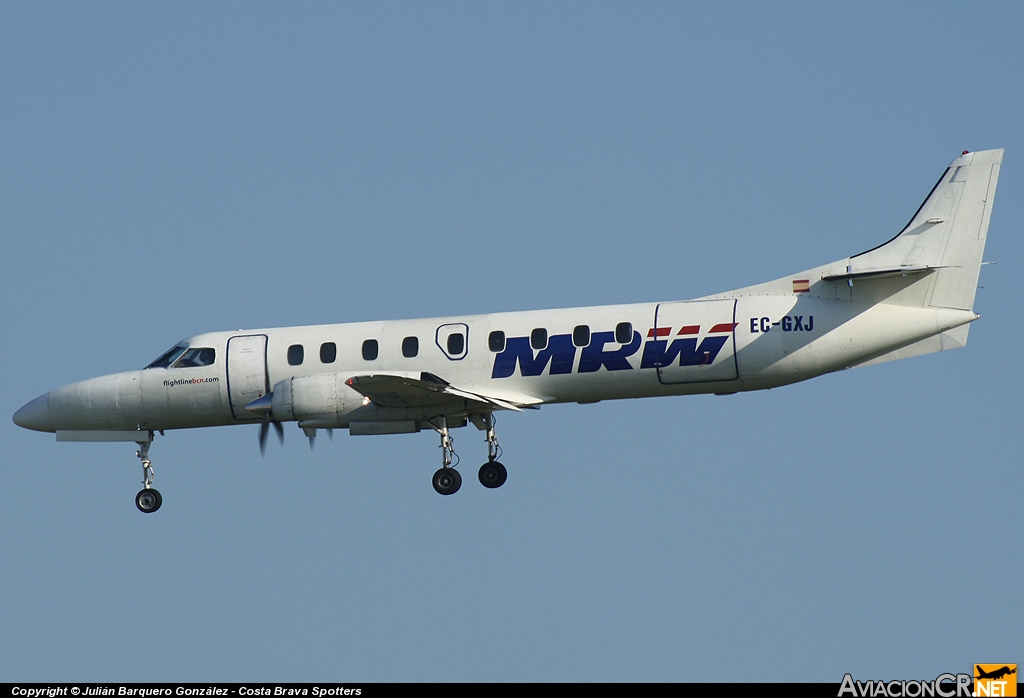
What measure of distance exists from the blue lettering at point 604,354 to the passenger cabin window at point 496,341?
1839 millimetres

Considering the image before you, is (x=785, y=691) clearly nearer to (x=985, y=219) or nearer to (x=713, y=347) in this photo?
(x=713, y=347)

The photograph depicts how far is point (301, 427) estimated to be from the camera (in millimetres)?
32375

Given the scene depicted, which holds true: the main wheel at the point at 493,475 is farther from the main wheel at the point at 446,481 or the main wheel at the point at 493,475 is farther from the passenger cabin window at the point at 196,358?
the passenger cabin window at the point at 196,358

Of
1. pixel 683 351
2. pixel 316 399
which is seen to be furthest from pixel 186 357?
pixel 683 351

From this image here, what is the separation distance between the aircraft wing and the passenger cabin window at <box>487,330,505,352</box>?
0.88 metres

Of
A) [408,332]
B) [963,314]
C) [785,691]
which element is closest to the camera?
[785,691]

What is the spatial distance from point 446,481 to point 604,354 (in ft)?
14.8

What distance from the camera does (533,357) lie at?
3234 cm

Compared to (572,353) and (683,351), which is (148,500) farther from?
(683,351)

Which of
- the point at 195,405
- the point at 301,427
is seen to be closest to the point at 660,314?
the point at 301,427

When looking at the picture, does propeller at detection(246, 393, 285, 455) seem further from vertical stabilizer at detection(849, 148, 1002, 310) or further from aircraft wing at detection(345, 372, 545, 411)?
vertical stabilizer at detection(849, 148, 1002, 310)

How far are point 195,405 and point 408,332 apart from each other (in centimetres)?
549

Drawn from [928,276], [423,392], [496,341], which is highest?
[928,276]

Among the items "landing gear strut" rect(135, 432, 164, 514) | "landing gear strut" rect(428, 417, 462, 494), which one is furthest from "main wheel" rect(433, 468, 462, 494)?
"landing gear strut" rect(135, 432, 164, 514)
